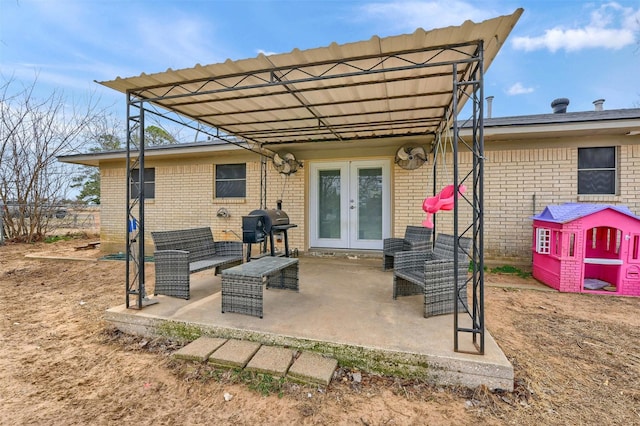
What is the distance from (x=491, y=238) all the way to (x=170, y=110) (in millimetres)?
6257

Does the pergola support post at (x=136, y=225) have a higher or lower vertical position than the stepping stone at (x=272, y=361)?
higher

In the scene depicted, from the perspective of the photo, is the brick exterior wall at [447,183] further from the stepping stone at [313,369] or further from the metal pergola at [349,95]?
the stepping stone at [313,369]

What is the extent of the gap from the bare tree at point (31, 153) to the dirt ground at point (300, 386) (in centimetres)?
876

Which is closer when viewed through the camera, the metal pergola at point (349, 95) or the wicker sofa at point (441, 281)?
the metal pergola at point (349, 95)

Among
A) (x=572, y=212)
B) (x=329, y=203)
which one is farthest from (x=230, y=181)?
(x=572, y=212)

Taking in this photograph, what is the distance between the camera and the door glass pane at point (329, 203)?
6746 millimetres

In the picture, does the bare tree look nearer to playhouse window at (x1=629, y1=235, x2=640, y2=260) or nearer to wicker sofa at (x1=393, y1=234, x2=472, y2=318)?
wicker sofa at (x1=393, y1=234, x2=472, y2=318)

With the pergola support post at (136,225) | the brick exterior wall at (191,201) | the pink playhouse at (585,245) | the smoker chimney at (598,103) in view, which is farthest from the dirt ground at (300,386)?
the smoker chimney at (598,103)

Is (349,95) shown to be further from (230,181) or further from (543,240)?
(230,181)

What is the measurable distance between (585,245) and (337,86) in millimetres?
4701

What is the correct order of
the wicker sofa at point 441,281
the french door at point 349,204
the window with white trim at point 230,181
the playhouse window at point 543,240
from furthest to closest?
the window with white trim at point 230,181 < the french door at point 349,204 < the playhouse window at point 543,240 < the wicker sofa at point 441,281

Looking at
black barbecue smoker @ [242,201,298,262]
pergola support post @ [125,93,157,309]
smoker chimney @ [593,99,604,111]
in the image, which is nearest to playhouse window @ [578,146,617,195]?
smoker chimney @ [593,99,604,111]

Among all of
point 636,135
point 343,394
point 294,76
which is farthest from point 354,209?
point 636,135

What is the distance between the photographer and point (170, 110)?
13.4ft
